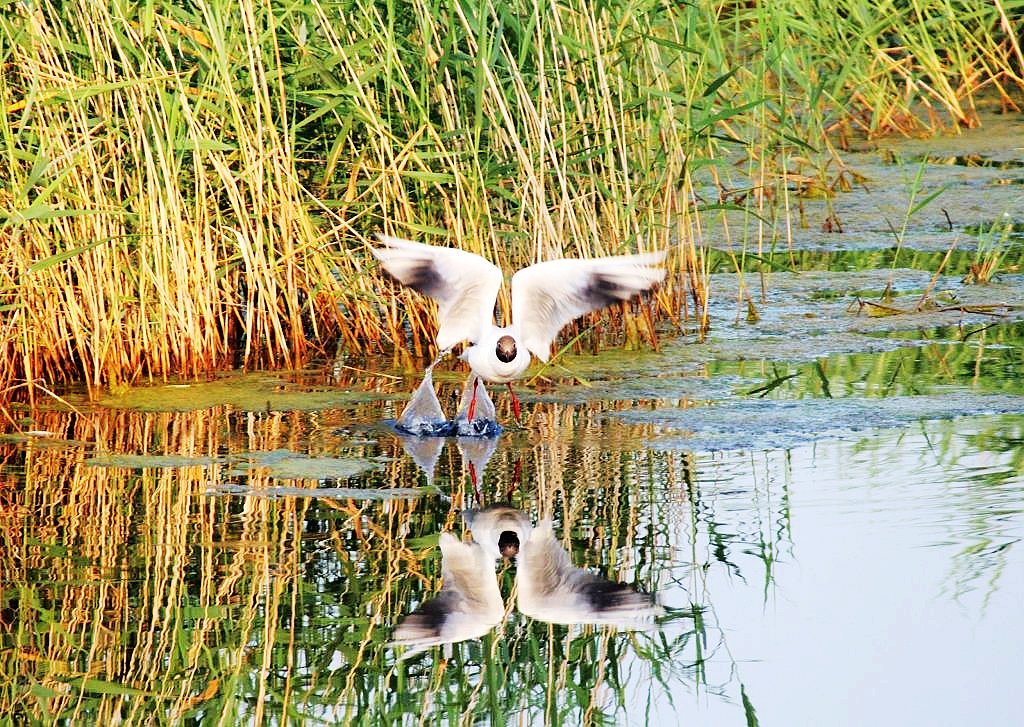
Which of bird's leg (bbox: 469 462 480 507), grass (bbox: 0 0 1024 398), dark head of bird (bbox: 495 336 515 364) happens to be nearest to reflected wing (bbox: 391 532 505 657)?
bird's leg (bbox: 469 462 480 507)

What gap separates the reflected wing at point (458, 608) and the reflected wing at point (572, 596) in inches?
3.1

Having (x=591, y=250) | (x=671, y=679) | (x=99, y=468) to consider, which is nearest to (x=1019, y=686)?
(x=671, y=679)

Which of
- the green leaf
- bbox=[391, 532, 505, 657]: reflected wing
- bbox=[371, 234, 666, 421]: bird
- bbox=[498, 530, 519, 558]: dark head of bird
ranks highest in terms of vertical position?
the green leaf

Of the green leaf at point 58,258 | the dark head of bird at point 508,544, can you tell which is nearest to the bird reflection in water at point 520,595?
the dark head of bird at point 508,544

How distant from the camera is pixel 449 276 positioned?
20.0 feet

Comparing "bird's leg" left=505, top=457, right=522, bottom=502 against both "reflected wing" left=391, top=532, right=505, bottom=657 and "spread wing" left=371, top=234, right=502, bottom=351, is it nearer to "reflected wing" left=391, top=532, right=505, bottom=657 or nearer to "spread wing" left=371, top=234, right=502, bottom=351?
"reflected wing" left=391, top=532, right=505, bottom=657

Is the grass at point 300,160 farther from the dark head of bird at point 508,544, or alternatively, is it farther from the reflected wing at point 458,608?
the reflected wing at point 458,608

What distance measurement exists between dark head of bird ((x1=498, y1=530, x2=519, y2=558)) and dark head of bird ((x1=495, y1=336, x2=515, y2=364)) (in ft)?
4.09

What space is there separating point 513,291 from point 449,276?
0.24 metres

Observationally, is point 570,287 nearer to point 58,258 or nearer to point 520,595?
point 58,258

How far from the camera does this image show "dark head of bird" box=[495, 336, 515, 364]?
5.94 metres

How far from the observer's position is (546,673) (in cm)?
370

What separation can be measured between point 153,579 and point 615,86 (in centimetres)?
330

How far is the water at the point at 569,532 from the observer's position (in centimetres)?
362
